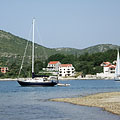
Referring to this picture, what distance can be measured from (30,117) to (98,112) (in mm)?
6033

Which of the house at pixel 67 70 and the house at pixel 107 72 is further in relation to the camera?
the house at pixel 67 70

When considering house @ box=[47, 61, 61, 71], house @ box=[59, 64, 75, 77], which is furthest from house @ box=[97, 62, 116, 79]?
house @ box=[47, 61, 61, 71]

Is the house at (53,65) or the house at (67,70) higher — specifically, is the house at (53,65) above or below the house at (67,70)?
above

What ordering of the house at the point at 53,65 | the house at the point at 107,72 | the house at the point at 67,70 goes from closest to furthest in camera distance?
the house at the point at 107,72 → the house at the point at 67,70 → the house at the point at 53,65

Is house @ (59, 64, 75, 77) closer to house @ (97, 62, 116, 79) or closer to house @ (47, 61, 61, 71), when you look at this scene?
house @ (47, 61, 61, 71)

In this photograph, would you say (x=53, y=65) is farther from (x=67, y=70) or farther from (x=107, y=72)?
(x=107, y=72)

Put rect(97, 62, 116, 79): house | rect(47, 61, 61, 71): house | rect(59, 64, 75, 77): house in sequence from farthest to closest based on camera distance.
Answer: rect(47, 61, 61, 71): house
rect(59, 64, 75, 77): house
rect(97, 62, 116, 79): house

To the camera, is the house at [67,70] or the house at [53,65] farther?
the house at [53,65]

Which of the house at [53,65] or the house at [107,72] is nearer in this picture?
the house at [107,72]

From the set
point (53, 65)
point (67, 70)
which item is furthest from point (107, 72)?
point (53, 65)

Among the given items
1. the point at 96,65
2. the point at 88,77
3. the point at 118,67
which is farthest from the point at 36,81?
the point at 96,65

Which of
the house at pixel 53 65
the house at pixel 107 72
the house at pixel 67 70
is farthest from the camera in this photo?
the house at pixel 53 65

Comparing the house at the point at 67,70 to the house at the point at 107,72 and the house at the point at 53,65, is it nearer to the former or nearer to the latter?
the house at the point at 53,65

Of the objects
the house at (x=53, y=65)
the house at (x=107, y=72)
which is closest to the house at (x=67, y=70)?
the house at (x=53, y=65)
